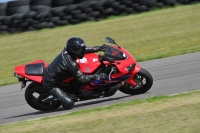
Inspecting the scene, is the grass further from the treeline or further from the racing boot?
the racing boot

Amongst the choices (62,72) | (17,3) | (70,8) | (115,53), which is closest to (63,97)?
(62,72)

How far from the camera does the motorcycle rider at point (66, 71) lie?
7711 millimetres

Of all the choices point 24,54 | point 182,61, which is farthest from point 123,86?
point 24,54

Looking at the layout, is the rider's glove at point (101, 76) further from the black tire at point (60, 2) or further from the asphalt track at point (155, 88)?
the black tire at point (60, 2)

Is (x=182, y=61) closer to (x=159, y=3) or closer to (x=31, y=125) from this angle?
(x=31, y=125)

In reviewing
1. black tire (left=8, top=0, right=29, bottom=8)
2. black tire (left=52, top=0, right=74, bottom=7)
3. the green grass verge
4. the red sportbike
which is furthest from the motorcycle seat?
black tire (left=8, top=0, right=29, bottom=8)

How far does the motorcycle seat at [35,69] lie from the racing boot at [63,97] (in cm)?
38

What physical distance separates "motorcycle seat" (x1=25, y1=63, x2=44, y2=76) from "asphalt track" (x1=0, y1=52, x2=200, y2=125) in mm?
693

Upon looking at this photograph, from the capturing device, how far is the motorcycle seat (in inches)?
315

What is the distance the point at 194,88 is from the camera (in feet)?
27.1

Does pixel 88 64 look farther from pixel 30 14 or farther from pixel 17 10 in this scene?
pixel 17 10

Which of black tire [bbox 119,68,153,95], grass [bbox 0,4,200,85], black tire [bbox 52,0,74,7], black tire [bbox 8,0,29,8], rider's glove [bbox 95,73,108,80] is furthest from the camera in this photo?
black tire [bbox 8,0,29,8]

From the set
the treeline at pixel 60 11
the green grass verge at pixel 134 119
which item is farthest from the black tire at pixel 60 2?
the green grass verge at pixel 134 119

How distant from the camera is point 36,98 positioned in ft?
27.0
